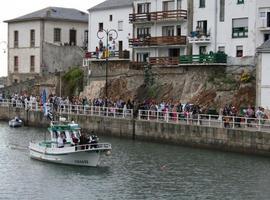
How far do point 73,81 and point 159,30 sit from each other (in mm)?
12951

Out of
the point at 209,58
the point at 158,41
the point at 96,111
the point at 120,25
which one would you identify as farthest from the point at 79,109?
the point at 120,25

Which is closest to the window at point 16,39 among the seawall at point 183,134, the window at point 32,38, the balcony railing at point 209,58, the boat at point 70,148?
the window at point 32,38

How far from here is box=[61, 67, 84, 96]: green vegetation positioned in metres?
81.1

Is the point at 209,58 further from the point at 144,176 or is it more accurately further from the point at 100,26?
the point at 144,176

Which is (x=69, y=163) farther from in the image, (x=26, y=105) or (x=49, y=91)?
(x=49, y=91)

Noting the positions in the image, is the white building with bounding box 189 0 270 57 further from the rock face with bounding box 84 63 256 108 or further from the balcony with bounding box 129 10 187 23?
the rock face with bounding box 84 63 256 108

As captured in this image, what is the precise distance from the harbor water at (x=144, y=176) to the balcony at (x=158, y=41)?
749 inches

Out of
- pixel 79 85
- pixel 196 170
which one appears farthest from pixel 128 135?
pixel 79 85

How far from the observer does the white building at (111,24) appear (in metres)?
79.1

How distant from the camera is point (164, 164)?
46688 mm

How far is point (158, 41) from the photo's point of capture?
72.9 m

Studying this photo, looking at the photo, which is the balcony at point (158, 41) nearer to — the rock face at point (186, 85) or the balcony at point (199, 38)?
the balcony at point (199, 38)

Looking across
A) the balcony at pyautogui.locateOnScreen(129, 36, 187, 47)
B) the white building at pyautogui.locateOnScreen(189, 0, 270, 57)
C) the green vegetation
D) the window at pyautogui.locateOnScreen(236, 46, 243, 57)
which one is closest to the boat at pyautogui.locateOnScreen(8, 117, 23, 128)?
the green vegetation

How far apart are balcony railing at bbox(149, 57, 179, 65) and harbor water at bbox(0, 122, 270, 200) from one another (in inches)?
628
